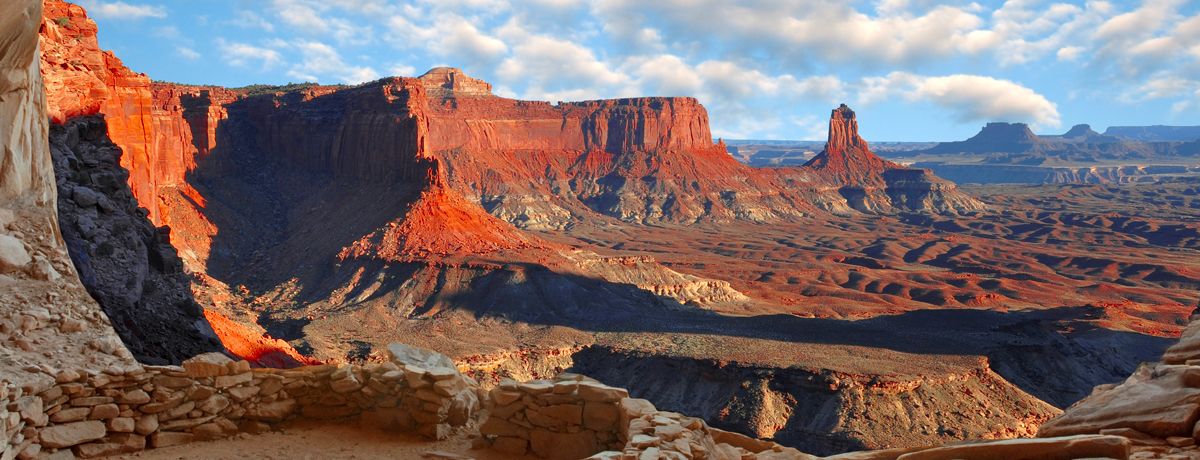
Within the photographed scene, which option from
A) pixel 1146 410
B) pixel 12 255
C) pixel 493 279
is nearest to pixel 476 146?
pixel 493 279

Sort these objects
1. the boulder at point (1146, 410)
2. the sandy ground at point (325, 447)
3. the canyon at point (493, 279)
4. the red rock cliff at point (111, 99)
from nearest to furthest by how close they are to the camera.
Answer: the boulder at point (1146, 410) < the sandy ground at point (325, 447) < the canyon at point (493, 279) < the red rock cliff at point (111, 99)

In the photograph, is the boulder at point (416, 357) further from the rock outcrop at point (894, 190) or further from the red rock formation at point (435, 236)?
the rock outcrop at point (894, 190)

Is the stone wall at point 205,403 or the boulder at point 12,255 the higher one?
the boulder at point 12,255

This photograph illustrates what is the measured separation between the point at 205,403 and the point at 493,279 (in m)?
53.0

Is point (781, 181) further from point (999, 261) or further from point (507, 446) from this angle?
point (507, 446)

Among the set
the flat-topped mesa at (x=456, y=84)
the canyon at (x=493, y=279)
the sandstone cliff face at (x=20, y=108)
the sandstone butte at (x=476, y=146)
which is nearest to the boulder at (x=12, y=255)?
the canyon at (x=493, y=279)

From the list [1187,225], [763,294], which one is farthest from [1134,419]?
[1187,225]

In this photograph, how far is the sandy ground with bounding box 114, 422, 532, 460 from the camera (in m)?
13.1

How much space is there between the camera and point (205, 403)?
13.6m

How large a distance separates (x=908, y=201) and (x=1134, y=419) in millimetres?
181155

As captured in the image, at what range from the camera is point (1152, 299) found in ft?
289

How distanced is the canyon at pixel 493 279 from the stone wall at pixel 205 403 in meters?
0.10

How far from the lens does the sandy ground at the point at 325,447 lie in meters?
13.1

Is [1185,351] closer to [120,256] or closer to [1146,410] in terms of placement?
[1146,410]
